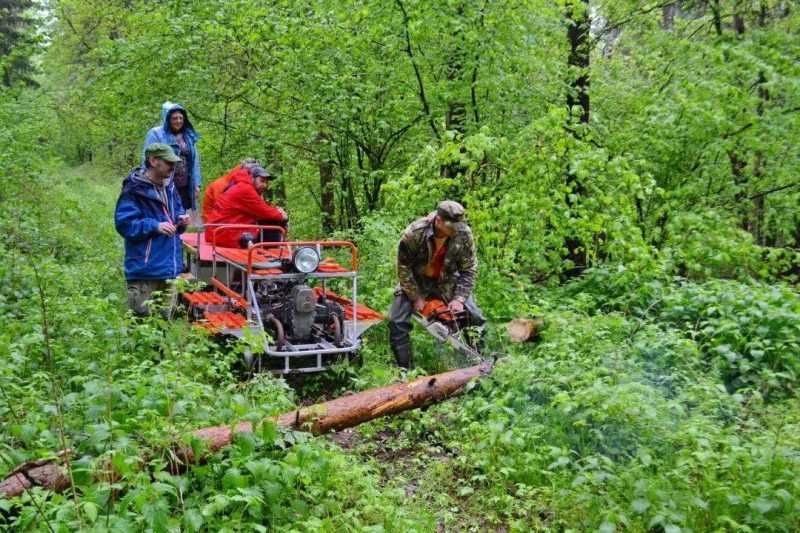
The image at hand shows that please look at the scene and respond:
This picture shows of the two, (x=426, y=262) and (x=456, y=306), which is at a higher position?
(x=426, y=262)

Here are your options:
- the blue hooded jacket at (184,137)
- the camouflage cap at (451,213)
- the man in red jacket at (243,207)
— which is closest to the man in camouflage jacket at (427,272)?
the camouflage cap at (451,213)

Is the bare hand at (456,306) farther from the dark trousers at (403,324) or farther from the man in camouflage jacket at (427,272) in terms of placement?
the dark trousers at (403,324)

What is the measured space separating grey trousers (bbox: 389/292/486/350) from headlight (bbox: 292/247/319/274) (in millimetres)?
929

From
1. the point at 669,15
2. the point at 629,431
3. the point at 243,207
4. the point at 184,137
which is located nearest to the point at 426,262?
the point at 243,207

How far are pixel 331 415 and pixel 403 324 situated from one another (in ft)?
7.12

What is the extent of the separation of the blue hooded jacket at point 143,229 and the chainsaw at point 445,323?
2.49m

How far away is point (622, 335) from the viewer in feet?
20.3

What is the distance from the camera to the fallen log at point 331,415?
3422mm

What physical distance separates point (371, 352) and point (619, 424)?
121 inches

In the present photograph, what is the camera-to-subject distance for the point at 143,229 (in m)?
6.10

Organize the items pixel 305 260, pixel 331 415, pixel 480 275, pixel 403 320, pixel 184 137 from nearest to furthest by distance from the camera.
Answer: pixel 331 415
pixel 305 260
pixel 403 320
pixel 480 275
pixel 184 137

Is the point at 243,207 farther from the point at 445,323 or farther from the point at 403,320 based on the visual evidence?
the point at 445,323

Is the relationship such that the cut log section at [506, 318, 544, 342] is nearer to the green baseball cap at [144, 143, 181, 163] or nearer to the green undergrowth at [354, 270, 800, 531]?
the green undergrowth at [354, 270, 800, 531]

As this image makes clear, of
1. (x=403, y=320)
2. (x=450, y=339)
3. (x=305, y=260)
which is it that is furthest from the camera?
(x=403, y=320)
